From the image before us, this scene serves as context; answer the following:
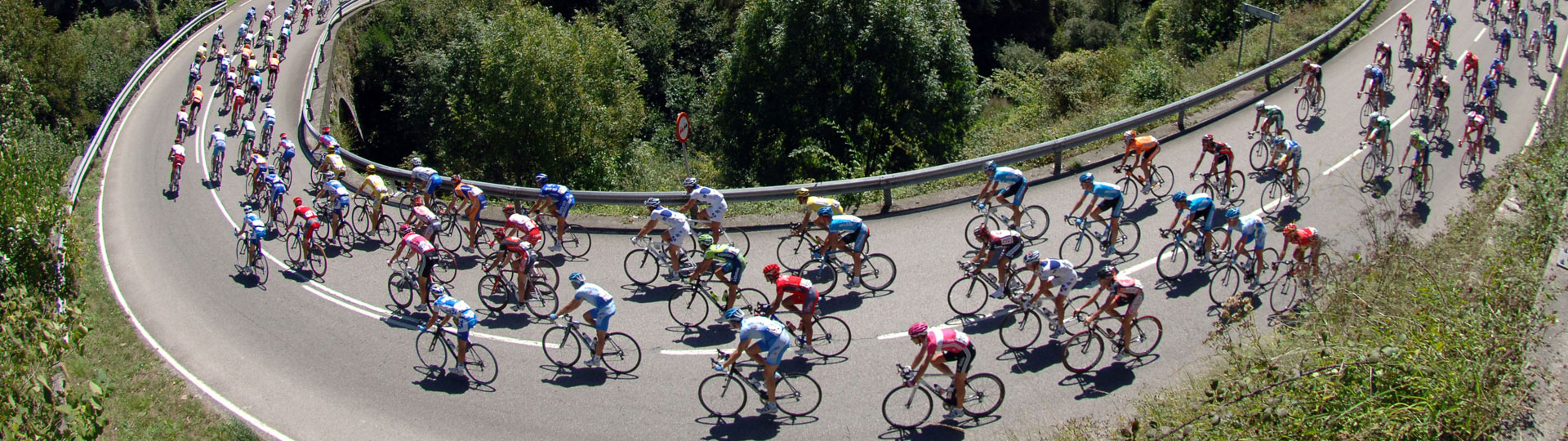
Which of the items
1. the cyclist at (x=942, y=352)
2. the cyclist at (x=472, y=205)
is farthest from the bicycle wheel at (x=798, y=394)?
the cyclist at (x=472, y=205)

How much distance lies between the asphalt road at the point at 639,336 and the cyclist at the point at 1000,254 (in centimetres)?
66

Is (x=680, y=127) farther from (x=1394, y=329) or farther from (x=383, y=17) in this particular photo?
(x=383, y=17)

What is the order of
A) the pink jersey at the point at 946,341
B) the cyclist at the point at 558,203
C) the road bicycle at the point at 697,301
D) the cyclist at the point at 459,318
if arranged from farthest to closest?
the cyclist at the point at 558,203 < the road bicycle at the point at 697,301 < the cyclist at the point at 459,318 < the pink jersey at the point at 946,341

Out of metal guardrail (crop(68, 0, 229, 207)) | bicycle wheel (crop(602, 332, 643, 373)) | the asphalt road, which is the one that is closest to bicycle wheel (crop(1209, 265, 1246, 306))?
the asphalt road

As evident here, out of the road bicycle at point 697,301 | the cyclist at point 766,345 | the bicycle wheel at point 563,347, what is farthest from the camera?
the road bicycle at point 697,301

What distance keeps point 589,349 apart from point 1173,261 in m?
8.63

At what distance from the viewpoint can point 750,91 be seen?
Answer: 27047 mm

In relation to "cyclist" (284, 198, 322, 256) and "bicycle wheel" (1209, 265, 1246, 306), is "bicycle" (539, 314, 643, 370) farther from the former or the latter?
"bicycle wheel" (1209, 265, 1246, 306)

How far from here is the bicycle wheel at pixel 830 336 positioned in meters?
→ 13.2

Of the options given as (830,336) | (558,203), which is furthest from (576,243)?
(830,336)

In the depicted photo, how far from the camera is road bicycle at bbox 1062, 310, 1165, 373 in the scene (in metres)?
12.3

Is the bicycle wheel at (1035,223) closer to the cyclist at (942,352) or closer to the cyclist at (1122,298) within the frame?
the cyclist at (1122,298)

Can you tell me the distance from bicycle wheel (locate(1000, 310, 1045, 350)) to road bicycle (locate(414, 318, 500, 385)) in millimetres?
6945

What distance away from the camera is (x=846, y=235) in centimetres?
1445
